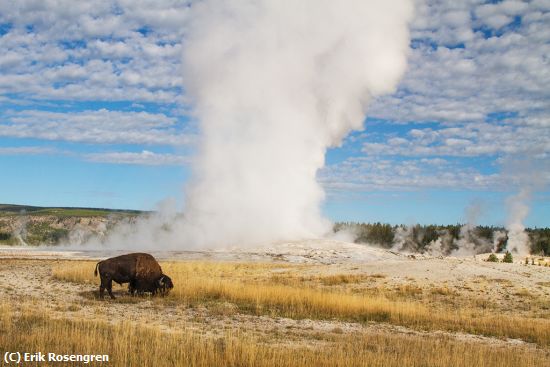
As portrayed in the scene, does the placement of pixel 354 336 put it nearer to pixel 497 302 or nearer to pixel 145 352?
pixel 145 352

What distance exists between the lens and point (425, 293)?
24766mm

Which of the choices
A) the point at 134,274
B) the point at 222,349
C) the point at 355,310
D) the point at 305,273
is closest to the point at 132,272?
the point at 134,274

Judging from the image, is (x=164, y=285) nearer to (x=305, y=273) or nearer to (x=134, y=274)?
(x=134, y=274)

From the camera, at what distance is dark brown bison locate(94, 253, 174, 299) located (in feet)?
59.4

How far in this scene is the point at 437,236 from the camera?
299ft

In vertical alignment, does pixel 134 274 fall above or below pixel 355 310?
above

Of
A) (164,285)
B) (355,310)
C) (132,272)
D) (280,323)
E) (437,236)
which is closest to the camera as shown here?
(280,323)

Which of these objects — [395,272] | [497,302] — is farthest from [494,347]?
[395,272]

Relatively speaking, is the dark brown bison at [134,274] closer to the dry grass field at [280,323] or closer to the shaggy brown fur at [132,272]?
the shaggy brown fur at [132,272]

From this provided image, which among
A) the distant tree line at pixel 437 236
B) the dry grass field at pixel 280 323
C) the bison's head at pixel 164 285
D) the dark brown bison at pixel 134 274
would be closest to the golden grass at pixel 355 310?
the dry grass field at pixel 280 323

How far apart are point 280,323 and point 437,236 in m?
81.0

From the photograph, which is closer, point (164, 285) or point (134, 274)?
point (134, 274)

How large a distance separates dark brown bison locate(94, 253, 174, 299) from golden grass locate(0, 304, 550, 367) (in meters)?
4.96

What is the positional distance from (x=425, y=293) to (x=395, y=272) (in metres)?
6.09
